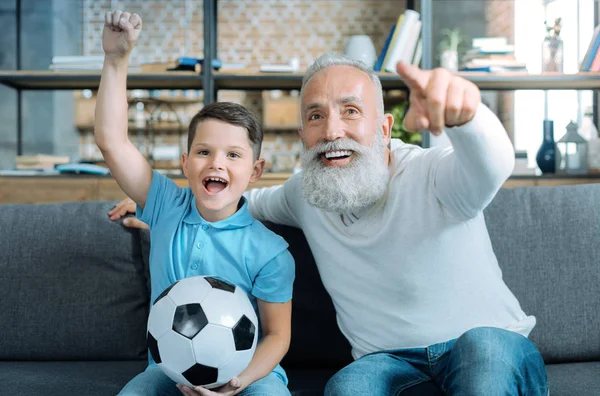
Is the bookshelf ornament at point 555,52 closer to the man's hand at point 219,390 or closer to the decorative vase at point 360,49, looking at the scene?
the decorative vase at point 360,49

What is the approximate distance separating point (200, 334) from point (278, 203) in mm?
631

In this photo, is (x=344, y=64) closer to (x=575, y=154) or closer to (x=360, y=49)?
(x=360, y=49)

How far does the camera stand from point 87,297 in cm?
168

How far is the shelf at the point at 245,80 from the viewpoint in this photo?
126 inches

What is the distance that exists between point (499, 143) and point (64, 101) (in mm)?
5387

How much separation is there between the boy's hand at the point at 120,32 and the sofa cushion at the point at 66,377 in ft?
2.53

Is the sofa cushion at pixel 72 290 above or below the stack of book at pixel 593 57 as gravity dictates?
below

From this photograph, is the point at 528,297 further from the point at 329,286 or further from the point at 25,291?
the point at 25,291

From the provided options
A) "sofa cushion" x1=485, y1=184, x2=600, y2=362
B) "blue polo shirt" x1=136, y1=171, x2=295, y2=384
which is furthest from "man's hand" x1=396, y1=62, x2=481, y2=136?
"sofa cushion" x1=485, y1=184, x2=600, y2=362

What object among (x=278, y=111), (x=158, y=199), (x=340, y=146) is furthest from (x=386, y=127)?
(x=278, y=111)

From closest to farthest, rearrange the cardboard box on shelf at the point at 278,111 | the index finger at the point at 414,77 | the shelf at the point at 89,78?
the index finger at the point at 414,77 → the shelf at the point at 89,78 → the cardboard box on shelf at the point at 278,111

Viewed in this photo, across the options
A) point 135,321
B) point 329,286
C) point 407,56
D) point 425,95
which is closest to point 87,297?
point 135,321

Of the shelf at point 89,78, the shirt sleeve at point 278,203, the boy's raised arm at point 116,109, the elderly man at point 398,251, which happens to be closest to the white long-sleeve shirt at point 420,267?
the elderly man at point 398,251

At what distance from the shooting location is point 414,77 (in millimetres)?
916
